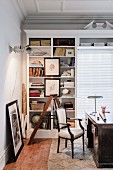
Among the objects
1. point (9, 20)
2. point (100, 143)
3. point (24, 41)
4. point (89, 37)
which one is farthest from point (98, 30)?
point (100, 143)

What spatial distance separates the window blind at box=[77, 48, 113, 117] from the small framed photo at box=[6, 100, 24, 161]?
1.97 metres

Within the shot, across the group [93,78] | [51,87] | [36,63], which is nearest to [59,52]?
[36,63]

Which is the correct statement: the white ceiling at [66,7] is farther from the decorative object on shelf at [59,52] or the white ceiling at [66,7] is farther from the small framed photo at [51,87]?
the small framed photo at [51,87]

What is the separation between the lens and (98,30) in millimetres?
6105

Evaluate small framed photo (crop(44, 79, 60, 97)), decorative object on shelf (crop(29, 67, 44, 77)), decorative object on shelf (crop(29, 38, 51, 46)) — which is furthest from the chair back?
decorative object on shelf (crop(29, 38, 51, 46))

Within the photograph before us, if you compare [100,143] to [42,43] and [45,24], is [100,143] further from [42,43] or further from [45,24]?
[45,24]

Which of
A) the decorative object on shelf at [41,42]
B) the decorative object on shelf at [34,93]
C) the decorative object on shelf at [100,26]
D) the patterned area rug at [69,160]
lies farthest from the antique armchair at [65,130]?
the decorative object on shelf at [100,26]

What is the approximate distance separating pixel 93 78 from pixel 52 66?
1.14 meters

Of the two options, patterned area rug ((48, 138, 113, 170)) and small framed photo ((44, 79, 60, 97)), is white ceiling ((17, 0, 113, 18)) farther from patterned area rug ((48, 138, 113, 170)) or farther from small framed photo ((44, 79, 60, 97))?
patterned area rug ((48, 138, 113, 170))

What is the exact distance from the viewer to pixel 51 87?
626 centimetres

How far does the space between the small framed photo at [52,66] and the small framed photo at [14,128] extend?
1489 millimetres

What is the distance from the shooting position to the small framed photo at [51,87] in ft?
20.5

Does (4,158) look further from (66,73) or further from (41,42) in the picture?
(41,42)

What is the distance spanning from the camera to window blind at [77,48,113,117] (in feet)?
21.1
